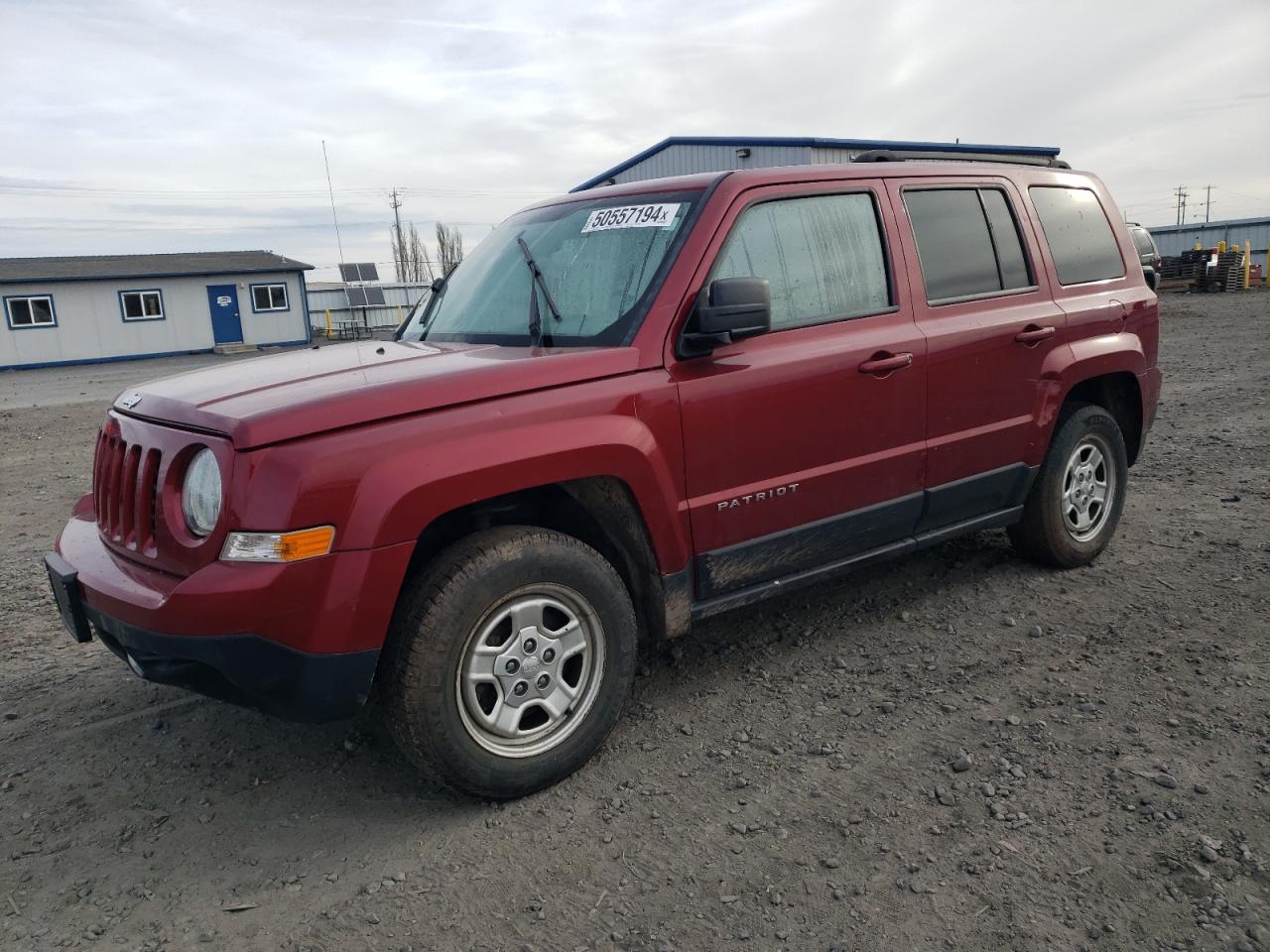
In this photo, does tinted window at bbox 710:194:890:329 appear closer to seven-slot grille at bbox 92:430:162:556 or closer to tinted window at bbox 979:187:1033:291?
tinted window at bbox 979:187:1033:291

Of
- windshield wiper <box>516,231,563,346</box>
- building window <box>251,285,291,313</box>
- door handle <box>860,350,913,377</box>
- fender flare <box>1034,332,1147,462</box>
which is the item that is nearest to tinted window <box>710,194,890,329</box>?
door handle <box>860,350,913,377</box>

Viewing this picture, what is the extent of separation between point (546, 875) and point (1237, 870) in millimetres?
1821

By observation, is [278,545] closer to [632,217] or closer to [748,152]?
[632,217]

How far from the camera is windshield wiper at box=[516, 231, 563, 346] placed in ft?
11.4

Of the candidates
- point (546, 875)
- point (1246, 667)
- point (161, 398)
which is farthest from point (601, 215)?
point (1246, 667)

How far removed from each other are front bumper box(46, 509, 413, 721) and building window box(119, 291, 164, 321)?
3604 cm

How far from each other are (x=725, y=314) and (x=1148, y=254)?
4.51 m

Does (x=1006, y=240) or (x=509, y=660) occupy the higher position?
(x=1006, y=240)

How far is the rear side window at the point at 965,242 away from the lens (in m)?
4.00

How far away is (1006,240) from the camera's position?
433 cm

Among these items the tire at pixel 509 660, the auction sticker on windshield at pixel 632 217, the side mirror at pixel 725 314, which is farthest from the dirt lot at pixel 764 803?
the auction sticker on windshield at pixel 632 217

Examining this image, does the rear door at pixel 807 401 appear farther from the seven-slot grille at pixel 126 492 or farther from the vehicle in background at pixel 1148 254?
the vehicle in background at pixel 1148 254

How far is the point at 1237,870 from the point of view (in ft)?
8.03

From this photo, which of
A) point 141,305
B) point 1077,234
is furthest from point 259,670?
point 141,305
